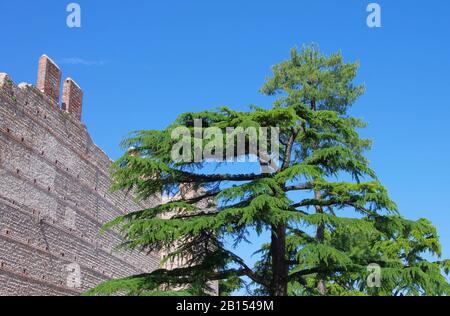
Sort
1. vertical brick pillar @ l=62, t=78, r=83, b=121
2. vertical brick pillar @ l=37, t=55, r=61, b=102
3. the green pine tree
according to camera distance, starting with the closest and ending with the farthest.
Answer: the green pine tree
vertical brick pillar @ l=37, t=55, r=61, b=102
vertical brick pillar @ l=62, t=78, r=83, b=121

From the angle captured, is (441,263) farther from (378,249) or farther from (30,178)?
(30,178)

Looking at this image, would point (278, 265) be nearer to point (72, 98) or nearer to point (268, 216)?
point (268, 216)

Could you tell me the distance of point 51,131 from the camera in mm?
15164

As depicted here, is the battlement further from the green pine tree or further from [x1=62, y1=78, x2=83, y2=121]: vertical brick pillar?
the green pine tree

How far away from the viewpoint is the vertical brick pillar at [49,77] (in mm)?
15094

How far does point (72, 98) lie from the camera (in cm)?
1655

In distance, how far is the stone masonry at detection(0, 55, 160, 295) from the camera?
1324 cm

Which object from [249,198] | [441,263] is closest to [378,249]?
[441,263]

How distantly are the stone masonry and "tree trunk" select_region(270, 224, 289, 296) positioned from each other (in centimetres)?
550

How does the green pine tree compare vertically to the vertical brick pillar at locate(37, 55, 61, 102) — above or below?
below

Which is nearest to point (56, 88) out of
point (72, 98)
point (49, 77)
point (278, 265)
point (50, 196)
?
point (49, 77)

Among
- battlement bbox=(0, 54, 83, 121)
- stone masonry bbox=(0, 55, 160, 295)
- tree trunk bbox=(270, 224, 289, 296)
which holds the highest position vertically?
battlement bbox=(0, 54, 83, 121)

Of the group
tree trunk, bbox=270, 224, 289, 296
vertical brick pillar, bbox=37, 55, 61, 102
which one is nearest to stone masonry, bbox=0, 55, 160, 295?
vertical brick pillar, bbox=37, 55, 61, 102

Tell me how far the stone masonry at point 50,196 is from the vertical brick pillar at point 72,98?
26 mm
